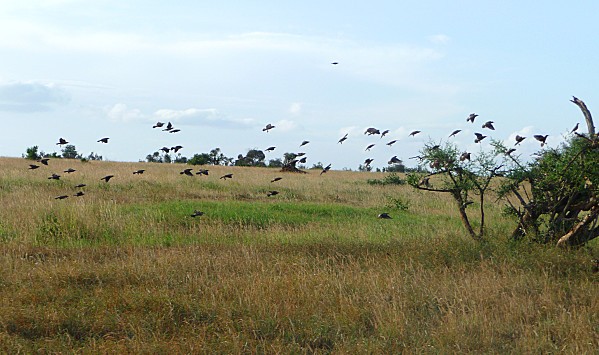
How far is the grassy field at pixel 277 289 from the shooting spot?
5582 millimetres

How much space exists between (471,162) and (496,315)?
4.04m

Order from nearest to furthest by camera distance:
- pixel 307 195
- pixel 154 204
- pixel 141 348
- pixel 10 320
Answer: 1. pixel 141 348
2. pixel 10 320
3. pixel 154 204
4. pixel 307 195

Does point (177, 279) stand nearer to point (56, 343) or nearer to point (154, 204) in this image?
point (56, 343)

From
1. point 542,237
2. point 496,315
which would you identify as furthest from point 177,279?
point 542,237

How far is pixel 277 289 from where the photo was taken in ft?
22.9

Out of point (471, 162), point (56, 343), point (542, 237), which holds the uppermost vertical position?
point (471, 162)

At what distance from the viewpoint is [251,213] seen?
1361 cm

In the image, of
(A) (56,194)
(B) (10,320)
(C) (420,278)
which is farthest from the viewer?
(A) (56,194)

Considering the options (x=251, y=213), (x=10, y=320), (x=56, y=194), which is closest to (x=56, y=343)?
(x=10, y=320)

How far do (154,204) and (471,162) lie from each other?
793 cm

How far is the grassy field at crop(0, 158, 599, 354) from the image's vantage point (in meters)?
5.58

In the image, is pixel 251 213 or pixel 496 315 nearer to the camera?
pixel 496 315

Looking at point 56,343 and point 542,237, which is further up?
point 542,237

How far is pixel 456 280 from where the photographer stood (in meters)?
7.52
